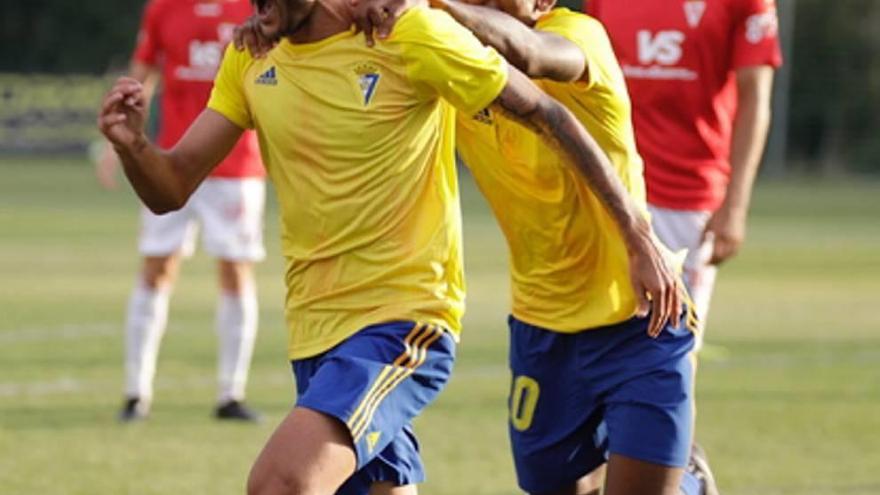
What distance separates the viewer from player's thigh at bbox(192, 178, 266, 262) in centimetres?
1066

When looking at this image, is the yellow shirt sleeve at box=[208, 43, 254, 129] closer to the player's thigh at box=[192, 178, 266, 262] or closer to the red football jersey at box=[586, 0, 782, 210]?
the red football jersey at box=[586, 0, 782, 210]

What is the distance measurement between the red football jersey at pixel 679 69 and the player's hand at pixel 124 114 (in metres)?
2.67

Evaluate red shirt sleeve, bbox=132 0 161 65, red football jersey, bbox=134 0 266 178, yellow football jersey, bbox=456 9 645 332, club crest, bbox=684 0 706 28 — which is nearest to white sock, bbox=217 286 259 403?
red football jersey, bbox=134 0 266 178

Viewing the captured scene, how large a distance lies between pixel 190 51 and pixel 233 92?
5373mm

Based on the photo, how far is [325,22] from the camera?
5293mm

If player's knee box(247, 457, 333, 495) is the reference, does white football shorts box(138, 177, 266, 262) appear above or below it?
below

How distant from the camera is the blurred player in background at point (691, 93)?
24.2ft

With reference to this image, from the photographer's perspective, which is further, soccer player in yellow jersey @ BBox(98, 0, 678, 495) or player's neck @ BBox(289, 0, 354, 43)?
player's neck @ BBox(289, 0, 354, 43)

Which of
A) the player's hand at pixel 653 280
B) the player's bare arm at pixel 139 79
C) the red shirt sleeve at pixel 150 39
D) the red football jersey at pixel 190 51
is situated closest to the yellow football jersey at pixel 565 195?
the player's hand at pixel 653 280

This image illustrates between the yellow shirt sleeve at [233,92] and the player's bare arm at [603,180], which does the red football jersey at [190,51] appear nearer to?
the yellow shirt sleeve at [233,92]

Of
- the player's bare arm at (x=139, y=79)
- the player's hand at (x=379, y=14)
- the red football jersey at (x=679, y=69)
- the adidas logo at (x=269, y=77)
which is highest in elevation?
the player's hand at (x=379, y=14)

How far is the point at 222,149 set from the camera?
555 centimetres

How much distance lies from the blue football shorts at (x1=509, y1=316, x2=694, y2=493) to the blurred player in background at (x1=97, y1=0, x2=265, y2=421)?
4740 mm

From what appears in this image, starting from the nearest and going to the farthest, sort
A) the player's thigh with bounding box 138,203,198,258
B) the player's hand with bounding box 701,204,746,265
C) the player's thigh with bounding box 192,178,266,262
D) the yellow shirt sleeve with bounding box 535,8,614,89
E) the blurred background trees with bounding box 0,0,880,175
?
the yellow shirt sleeve with bounding box 535,8,614,89
the player's hand with bounding box 701,204,746,265
the player's thigh with bounding box 138,203,198,258
the player's thigh with bounding box 192,178,266,262
the blurred background trees with bounding box 0,0,880,175
